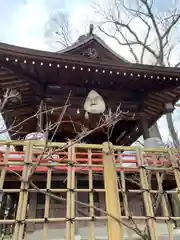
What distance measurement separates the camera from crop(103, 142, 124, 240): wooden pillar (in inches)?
86.7

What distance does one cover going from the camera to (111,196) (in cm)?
240

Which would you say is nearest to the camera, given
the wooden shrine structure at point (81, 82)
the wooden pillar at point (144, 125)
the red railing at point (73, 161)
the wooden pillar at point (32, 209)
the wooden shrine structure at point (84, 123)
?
the red railing at point (73, 161)

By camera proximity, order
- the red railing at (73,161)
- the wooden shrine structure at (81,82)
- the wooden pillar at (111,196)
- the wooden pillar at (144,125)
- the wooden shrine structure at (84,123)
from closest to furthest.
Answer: the wooden pillar at (111,196)
the red railing at (73,161)
the wooden shrine structure at (84,123)
the wooden shrine structure at (81,82)
the wooden pillar at (144,125)

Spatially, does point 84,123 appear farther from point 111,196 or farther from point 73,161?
point 111,196

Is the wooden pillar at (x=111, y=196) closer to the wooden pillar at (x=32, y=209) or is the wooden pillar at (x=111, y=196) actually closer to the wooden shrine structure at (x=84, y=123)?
the wooden shrine structure at (x=84, y=123)

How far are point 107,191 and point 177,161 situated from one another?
1.15 metres

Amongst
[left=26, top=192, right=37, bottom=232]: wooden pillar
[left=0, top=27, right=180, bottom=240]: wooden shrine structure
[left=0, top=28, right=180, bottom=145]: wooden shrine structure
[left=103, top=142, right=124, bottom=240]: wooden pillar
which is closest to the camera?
[left=103, top=142, right=124, bottom=240]: wooden pillar

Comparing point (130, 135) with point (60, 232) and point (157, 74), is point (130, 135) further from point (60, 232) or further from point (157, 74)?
point (60, 232)

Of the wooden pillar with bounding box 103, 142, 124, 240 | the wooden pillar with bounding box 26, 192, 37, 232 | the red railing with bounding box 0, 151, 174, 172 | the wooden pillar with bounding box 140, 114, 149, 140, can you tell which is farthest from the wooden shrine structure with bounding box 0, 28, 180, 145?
the wooden pillar with bounding box 103, 142, 124, 240

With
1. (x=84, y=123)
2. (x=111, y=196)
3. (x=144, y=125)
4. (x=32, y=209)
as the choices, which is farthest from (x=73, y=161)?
(x=84, y=123)

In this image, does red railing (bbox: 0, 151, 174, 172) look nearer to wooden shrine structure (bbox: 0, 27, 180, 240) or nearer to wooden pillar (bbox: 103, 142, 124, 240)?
wooden shrine structure (bbox: 0, 27, 180, 240)

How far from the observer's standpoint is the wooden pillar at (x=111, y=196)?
2.20m

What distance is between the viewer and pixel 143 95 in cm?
588

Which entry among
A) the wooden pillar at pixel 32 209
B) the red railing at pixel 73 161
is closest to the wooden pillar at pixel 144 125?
the red railing at pixel 73 161
